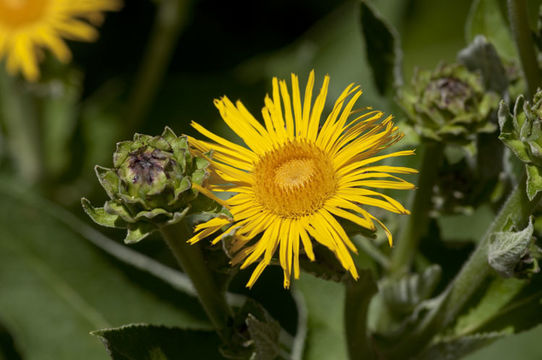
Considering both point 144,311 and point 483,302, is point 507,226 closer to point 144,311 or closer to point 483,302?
point 483,302

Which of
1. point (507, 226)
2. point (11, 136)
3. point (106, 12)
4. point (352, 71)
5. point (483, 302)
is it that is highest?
point (106, 12)

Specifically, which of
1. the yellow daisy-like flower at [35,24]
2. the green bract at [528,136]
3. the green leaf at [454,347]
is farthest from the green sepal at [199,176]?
the yellow daisy-like flower at [35,24]

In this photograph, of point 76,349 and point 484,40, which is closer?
point 484,40

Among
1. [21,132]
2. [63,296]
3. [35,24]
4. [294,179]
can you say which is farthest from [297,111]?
[21,132]

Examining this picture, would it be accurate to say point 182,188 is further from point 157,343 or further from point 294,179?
point 157,343

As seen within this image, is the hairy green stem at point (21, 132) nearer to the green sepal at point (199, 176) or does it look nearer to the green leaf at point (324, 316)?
the green leaf at point (324, 316)

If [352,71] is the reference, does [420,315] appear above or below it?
below

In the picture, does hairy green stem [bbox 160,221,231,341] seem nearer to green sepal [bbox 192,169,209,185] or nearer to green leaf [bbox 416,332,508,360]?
green sepal [bbox 192,169,209,185]

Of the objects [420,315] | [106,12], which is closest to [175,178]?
[420,315]
